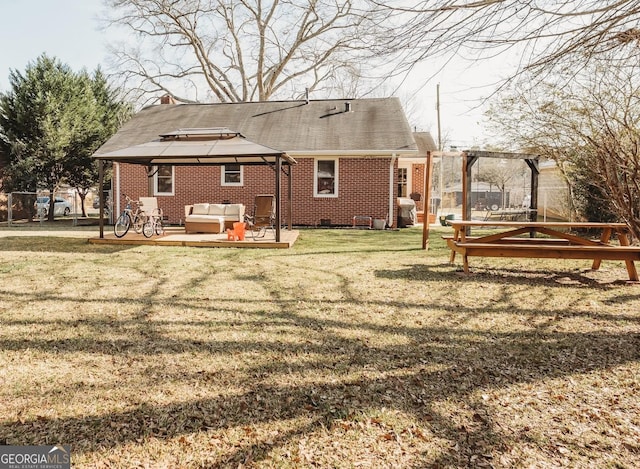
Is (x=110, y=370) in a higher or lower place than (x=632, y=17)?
lower

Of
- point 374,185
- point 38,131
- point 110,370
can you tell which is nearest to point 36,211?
point 38,131

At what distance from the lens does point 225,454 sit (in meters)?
2.41

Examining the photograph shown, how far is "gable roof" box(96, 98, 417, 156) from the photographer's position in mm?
16609

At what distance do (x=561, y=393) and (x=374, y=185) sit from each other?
13968 millimetres

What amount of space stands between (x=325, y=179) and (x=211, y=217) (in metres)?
5.81

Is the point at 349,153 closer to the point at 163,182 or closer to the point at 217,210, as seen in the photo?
the point at 217,210

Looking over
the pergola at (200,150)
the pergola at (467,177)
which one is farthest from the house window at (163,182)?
the pergola at (467,177)

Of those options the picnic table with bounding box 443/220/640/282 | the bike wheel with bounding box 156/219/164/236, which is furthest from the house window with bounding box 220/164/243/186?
the picnic table with bounding box 443/220/640/282

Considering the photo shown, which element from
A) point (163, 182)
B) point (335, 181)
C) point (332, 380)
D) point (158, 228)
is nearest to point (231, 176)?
point (163, 182)

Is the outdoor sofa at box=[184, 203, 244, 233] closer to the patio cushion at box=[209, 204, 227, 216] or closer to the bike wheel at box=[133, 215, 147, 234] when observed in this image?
the patio cushion at box=[209, 204, 227, 216]

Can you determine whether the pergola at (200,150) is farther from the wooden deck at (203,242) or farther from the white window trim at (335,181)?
the white window trim at (335,181)

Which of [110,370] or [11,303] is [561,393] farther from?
[11,303]

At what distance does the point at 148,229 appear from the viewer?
11797 millimetres

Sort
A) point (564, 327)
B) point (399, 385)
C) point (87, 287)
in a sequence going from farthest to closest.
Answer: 1. point (87, 287)
2. point (564, 327)
3. point (399, 385)
